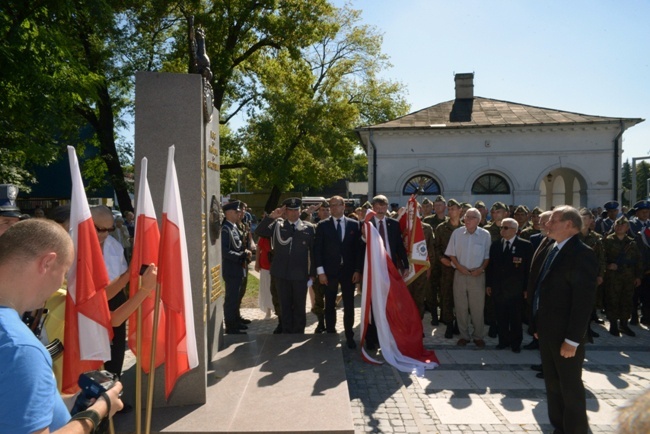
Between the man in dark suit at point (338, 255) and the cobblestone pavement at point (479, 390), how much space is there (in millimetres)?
956

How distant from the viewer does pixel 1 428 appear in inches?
58.3

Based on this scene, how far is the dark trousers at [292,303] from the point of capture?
7.28 meters

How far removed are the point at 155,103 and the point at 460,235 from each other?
4876 millimetres

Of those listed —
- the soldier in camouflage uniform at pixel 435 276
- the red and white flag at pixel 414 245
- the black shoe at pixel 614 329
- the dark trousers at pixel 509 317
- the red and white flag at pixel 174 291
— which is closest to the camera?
the red and white flag at pixel 174 291

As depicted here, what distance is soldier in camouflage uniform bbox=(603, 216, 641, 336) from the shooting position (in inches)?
325

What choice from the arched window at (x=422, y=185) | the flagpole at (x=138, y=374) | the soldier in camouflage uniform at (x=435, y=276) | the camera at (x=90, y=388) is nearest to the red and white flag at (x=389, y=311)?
the soldier in camouflage uniform at (x=435, y=276)

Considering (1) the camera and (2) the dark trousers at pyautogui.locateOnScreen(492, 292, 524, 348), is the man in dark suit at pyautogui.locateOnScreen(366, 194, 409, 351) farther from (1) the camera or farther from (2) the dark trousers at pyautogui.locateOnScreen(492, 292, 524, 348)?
(1) the camera

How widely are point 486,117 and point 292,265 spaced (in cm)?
1758

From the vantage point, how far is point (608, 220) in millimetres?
11516

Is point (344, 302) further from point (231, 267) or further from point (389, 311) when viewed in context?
point (231, 267)

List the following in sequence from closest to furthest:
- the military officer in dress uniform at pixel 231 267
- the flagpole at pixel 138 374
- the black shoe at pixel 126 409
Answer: the flagpole at pixel 138 374, the black shoe at pixel 126 409, the military officer in dress uniform at pixel 231 267

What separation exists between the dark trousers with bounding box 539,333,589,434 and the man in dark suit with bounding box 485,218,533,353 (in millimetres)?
2845

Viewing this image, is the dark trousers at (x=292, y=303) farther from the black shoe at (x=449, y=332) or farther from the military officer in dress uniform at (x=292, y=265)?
the black shoe at (x=449, y=332)

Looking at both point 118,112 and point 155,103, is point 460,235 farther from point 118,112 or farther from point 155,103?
point 118,112
